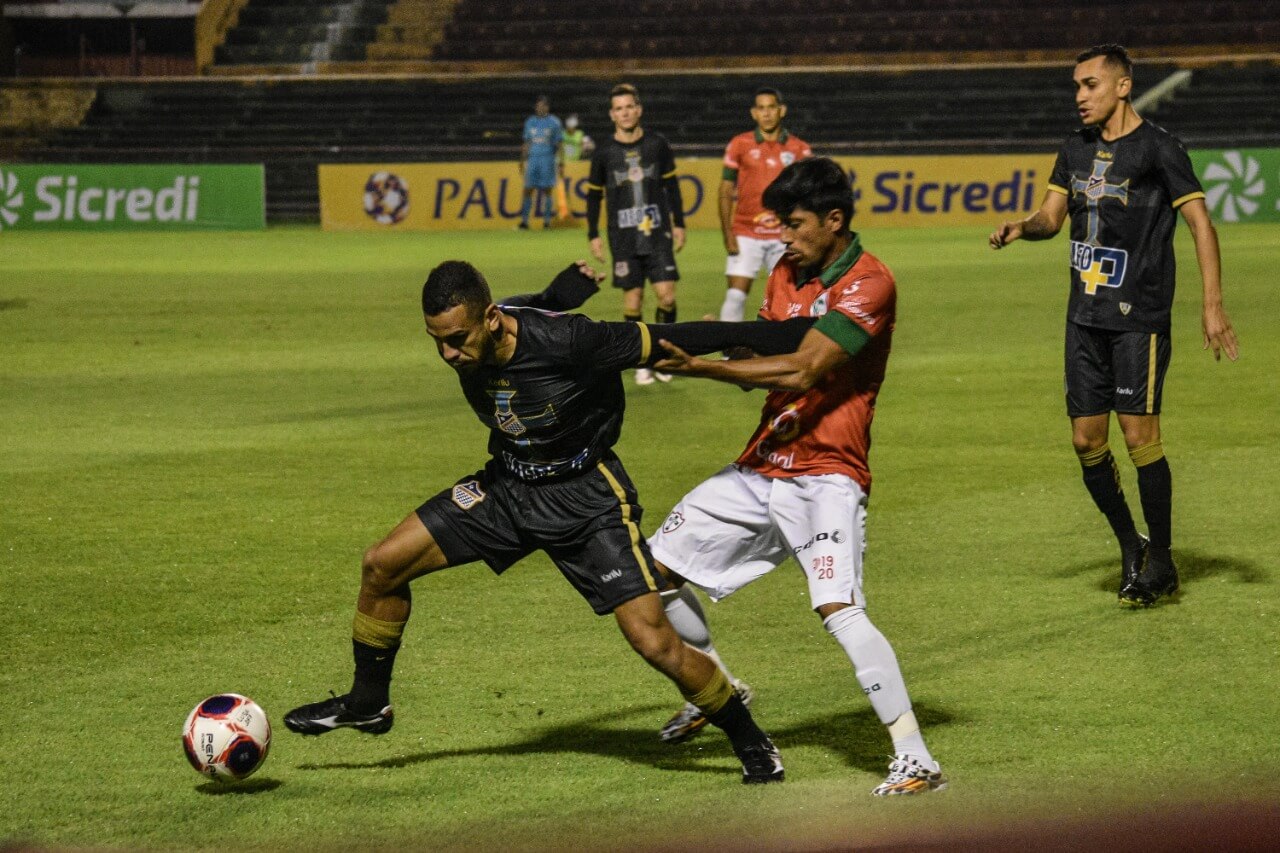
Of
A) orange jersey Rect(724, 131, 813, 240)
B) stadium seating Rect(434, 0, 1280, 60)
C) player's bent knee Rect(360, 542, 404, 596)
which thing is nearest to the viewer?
player's bent knee Rect(360, 542, 404, 596)

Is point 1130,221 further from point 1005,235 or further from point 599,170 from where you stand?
point 599,170

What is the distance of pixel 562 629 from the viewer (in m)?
6.67

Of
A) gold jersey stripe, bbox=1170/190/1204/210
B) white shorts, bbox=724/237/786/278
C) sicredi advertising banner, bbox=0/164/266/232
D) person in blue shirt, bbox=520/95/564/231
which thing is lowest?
sicredi advertising banner, bbox=0/164/266/232

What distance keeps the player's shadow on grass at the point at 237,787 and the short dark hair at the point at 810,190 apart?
230 centimetres

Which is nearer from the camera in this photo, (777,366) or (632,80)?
(777,366)

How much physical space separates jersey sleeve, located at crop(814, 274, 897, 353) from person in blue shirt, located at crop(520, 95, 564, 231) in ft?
82.8

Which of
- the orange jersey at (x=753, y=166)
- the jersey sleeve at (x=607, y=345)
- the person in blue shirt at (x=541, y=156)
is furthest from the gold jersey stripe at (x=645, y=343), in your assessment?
the person in blue shirt at (x=541, y=156)

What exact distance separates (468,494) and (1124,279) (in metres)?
3.26

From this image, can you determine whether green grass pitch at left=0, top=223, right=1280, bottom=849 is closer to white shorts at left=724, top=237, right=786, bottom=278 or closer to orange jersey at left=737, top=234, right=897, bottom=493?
orange jersey at left=737, top=234, right=897, bottom=493

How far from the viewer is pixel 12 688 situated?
586 centimetres

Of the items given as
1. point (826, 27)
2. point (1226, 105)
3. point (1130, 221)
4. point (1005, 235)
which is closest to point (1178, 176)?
point (1130, 221)

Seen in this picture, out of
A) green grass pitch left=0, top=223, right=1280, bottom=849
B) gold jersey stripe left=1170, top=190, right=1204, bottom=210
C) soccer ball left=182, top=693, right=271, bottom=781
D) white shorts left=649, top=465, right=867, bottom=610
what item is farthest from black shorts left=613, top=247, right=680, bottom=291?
soccer ball left=182, top=693, right=271, bottom=781

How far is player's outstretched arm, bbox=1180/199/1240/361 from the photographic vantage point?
A: 6617mm

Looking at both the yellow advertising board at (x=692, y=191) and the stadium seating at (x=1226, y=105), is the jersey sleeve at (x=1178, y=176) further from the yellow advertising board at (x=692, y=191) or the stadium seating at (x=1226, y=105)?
A: the stadium seating at (x=1226, y=105)
